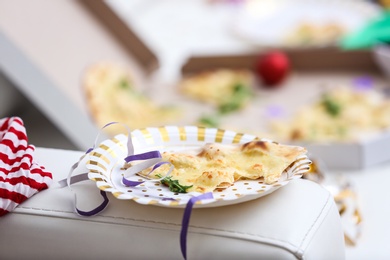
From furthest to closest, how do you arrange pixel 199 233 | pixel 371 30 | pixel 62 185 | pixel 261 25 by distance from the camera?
pixel 261 25 < pixel 371 30 < pixel 62 185 < pixel 199 233

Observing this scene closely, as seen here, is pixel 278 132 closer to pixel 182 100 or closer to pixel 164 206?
pixel 182 100

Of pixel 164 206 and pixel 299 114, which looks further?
pixel 299 114

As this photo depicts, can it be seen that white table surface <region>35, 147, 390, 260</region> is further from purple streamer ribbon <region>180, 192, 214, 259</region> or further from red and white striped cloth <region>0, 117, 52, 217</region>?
purple streamer ribbon <region>180, 192, 214, 259</region>

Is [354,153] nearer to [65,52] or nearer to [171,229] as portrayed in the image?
[65,52]

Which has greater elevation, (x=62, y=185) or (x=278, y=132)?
(x=62, y=185)

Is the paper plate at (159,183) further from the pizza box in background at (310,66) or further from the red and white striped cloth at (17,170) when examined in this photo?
the pizza box in background at (310,66)

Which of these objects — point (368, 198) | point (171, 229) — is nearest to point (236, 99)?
point (368, 198)

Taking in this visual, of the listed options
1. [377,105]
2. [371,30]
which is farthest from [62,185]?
[371,30]

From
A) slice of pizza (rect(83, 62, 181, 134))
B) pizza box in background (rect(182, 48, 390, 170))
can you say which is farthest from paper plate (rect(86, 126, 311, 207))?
A: pizza box in background (rect(182, 48, 390, 170))
